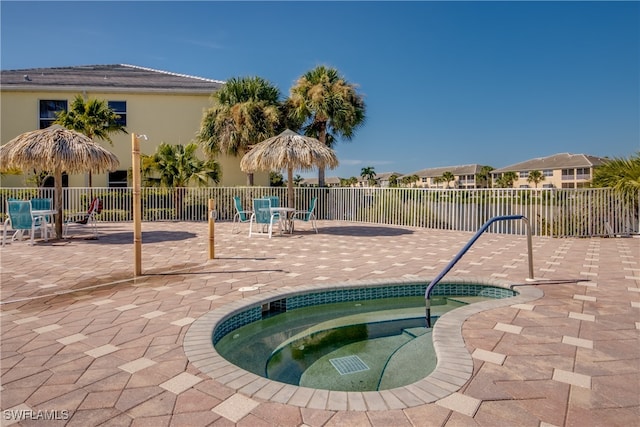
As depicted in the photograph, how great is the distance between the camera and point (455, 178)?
78.2m

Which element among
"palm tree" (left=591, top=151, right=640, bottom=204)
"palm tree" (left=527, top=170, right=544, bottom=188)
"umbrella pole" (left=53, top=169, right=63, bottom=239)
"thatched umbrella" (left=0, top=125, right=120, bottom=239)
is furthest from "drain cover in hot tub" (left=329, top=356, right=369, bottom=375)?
"palm tree" (left=527, top=170, right=544, bottom=188)

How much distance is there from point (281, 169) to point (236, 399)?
9.86 metres

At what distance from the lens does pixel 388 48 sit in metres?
18.8

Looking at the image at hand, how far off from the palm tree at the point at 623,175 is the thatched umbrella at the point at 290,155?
823 cm

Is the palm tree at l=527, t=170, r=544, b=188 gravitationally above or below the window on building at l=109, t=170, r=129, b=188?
above

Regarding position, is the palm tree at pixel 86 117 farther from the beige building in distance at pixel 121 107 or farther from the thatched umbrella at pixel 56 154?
the thatched umbrella at pixel 56 154

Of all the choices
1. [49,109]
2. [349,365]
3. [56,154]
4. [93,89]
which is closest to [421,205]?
[349,365]

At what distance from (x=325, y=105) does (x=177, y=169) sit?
7.28 metres

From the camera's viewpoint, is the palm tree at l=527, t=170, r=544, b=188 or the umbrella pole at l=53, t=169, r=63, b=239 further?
the palm tree at l=527, t=170, r=544, b=188

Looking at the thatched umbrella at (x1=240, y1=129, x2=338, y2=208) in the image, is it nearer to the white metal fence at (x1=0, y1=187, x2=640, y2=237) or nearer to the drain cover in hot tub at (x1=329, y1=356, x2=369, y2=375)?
the white metal fence at (x1=0, y1=187, x2=640, y2=237)

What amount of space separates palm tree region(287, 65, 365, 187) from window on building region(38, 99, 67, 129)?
38.4 feet

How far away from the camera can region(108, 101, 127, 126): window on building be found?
1922cm

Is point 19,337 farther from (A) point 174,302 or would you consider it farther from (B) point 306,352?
(B) point 306,352

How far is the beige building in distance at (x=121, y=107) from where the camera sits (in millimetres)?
18656
